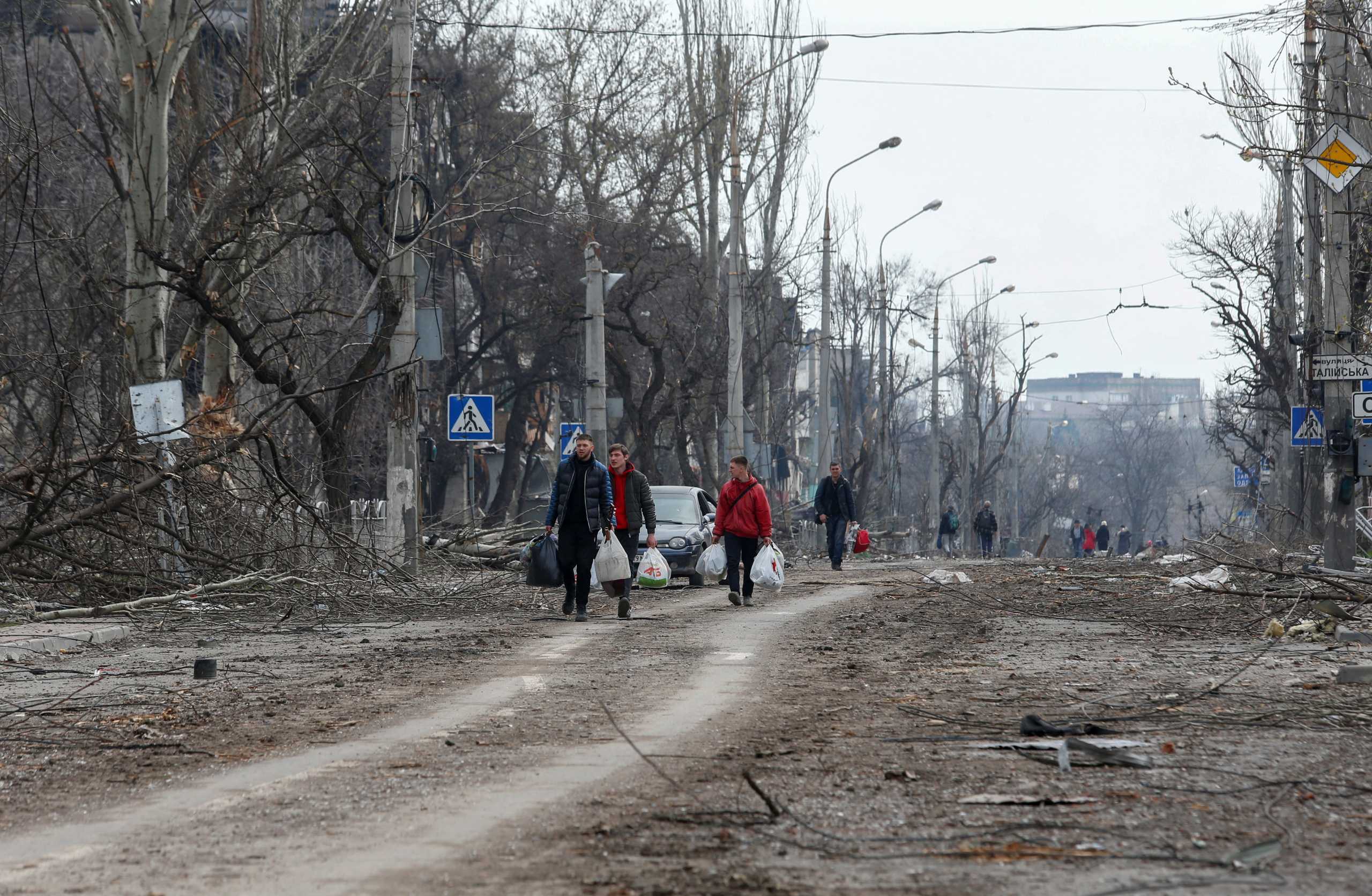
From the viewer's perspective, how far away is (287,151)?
72.1 ft

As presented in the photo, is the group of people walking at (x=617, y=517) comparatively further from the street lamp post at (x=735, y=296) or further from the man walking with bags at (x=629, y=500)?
the street lamp post at (x=735, y=296)

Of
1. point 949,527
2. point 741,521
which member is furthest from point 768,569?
point 949,527

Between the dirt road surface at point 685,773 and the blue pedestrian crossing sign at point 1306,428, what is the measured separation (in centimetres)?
1351

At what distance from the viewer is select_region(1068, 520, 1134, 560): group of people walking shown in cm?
6159

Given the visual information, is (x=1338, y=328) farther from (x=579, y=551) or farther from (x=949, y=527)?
(x=949, y=527)

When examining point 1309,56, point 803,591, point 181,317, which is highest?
point 1309,56

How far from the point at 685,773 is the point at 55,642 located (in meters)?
7.73

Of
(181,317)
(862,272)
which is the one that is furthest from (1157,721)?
(862,272)

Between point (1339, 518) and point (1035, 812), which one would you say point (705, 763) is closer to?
point (1035, 812)

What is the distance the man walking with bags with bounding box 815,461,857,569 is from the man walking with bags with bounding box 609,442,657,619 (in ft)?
30.0

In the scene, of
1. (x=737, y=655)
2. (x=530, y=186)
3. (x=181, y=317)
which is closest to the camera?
(x=737, y=655)

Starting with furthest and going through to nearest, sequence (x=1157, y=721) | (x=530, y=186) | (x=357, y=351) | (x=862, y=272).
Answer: (x=862, y=272) → (x=530, y=186) → (x=357, y=351) → (x=1157, y=721)

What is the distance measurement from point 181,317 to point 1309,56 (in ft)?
60.7

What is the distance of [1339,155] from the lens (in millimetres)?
16578
